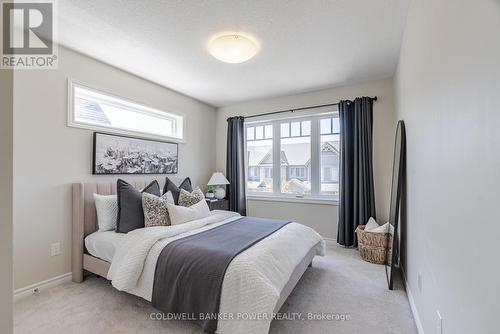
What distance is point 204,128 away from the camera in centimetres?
460

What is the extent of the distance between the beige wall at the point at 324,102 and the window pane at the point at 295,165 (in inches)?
12.1

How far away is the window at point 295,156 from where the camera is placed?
394 centimetres

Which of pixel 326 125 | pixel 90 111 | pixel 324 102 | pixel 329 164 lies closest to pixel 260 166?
pixel 329 164

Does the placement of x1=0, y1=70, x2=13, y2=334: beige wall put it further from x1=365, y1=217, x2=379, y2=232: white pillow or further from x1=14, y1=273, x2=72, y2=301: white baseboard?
x1=365, y1=217, x2=379, y2=232: white pillow

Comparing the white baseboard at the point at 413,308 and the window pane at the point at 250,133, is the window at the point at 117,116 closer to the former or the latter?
the window pane at the point at 250,133

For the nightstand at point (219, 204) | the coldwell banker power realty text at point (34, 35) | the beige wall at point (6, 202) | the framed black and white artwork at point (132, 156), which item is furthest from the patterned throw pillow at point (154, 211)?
the beige wall at point (6, 202)

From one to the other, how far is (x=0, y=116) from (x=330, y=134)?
3.88m

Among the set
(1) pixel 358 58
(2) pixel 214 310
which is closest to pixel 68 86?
(2) pixel 214 310

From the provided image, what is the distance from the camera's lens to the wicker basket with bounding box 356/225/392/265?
9.53 ft

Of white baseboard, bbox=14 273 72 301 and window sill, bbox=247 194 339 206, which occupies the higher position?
window sill, bbox=247 194 339 206

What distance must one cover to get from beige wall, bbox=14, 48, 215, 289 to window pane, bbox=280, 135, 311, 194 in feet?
9.26

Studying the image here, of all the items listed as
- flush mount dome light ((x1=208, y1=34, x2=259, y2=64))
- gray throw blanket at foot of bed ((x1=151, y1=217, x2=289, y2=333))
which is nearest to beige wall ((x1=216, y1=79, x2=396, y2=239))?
flush mount dome light ((x1=208, y1=34, x2=259, y2=64))

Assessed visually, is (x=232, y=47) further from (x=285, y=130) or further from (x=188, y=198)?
(x=285, y=130)

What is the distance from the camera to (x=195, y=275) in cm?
171
